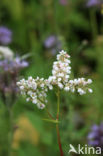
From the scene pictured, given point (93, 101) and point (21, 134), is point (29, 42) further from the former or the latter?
point (93, 101)

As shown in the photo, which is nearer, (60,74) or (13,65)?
(60,74)

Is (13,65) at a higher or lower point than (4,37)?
lower

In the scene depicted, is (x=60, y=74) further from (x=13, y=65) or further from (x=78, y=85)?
(x=13, y=65)

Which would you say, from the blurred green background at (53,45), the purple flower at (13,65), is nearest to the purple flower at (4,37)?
the blurred green background at (53,45)

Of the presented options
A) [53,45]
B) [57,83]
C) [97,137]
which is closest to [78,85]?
[57,83]

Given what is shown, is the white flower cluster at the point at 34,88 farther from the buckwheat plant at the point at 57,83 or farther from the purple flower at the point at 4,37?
the purple flower at the point at 4,37

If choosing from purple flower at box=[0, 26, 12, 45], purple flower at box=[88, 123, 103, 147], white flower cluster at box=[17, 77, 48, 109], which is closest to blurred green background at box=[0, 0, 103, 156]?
purple flower at box=[0, 26, 12, 45]

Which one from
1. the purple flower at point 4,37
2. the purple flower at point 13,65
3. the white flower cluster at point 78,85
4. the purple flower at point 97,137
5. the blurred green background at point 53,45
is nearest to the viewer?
the white flower cluster at point 78,85

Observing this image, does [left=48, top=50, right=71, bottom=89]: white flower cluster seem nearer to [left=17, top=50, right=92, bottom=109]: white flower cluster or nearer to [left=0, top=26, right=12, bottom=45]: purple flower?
[left=17, top=50, right=92, bottom=109]: white flower cluster

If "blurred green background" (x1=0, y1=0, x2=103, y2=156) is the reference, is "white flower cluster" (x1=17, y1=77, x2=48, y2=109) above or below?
below
